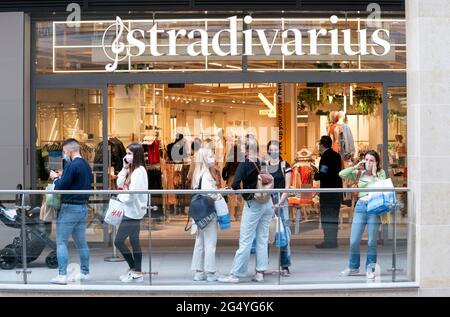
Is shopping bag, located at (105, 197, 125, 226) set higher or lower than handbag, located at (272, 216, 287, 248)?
higher

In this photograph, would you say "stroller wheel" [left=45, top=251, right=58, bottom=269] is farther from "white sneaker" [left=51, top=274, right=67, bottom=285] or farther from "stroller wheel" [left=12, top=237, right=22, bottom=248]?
"stroller wheel" [left=12, top=237, right=22, bottom=248]

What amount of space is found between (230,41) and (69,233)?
5.04 meters

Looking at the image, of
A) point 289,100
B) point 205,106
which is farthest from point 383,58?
point 205,106

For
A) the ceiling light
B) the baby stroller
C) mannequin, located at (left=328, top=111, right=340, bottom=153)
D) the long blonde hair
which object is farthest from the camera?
the ceiling light

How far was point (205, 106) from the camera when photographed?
1606cm

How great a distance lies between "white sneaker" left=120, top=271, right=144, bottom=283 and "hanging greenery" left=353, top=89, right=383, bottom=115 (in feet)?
20.2

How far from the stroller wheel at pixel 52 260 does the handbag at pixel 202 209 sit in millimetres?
1778

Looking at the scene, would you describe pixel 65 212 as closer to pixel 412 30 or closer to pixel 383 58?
pixel 412 30

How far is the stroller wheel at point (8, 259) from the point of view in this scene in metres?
10.9

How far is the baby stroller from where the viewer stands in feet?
35.4

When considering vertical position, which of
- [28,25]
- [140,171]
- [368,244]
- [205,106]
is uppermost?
[28,25]

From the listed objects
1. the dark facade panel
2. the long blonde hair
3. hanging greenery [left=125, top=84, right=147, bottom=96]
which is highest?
the dark facade panel

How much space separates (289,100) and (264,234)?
5.70 metres

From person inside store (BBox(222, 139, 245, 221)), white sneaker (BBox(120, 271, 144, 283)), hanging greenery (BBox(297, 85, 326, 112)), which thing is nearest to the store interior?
hanging greenery (BBox(297, 85, 326, 112))
